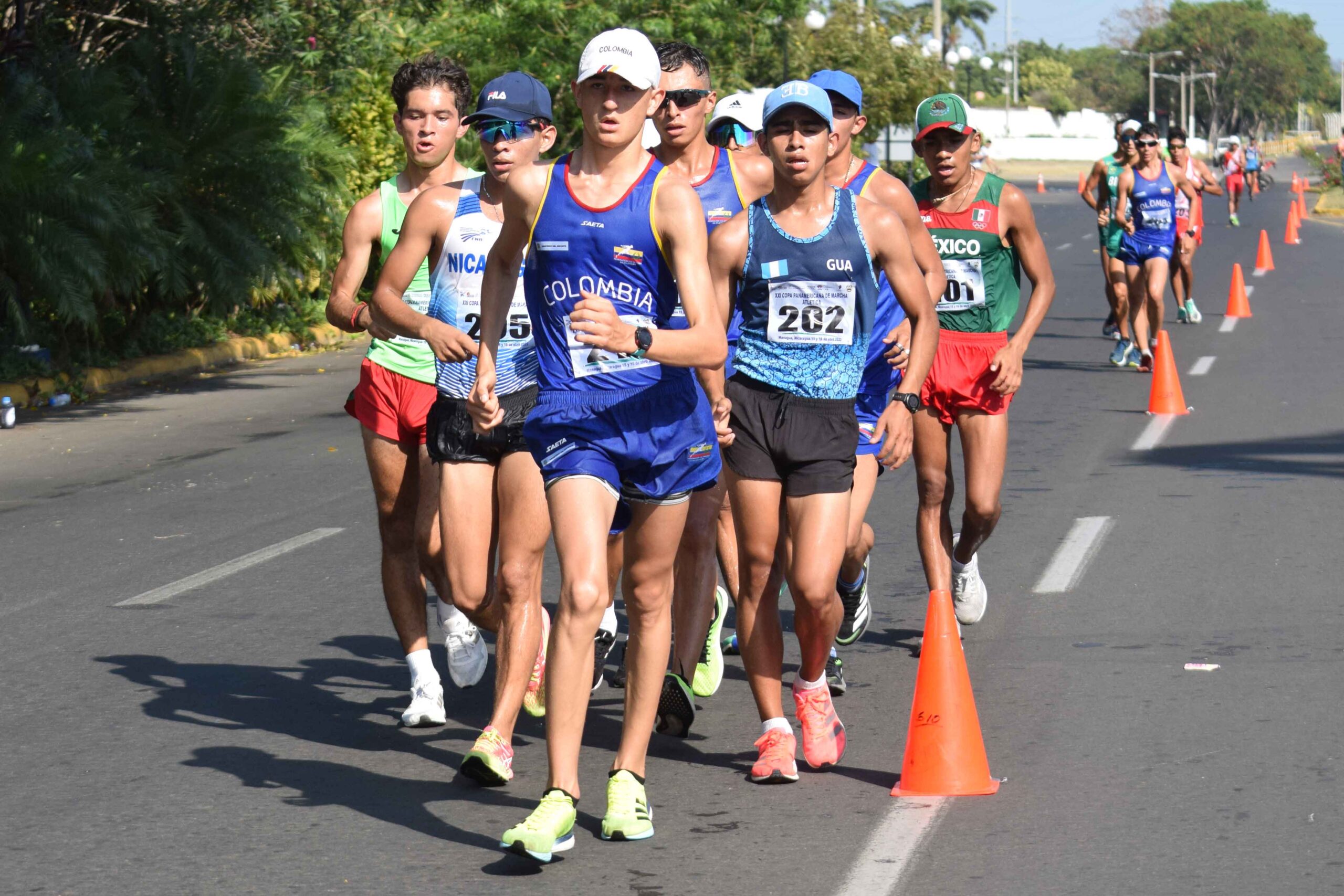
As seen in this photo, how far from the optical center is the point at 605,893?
462cm

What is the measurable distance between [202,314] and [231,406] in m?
3.96

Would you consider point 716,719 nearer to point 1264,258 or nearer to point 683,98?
point 683,98

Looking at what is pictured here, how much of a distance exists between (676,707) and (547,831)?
136cm

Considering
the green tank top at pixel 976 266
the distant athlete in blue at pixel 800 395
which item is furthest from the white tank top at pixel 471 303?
the green tank top at pixel 976 266

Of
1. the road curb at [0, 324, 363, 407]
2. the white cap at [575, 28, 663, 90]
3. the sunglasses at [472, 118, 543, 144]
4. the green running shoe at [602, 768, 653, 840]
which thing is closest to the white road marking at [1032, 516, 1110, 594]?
the sunglasses at [472, 118, 543, 144]

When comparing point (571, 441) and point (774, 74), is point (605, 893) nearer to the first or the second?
point (571, 441)

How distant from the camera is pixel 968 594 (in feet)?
24.7

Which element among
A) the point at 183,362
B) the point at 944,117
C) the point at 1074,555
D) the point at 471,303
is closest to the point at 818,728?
the point at 471,303

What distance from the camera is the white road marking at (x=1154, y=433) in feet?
40.5

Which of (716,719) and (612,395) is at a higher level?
(612,395)

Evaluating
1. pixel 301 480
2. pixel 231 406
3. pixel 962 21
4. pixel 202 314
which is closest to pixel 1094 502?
A: pixel 301 480

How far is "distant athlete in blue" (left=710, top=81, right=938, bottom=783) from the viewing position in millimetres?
5582

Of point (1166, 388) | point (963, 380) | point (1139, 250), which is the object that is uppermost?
point (963, 380)

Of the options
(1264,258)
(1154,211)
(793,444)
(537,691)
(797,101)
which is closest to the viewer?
(797,101)
